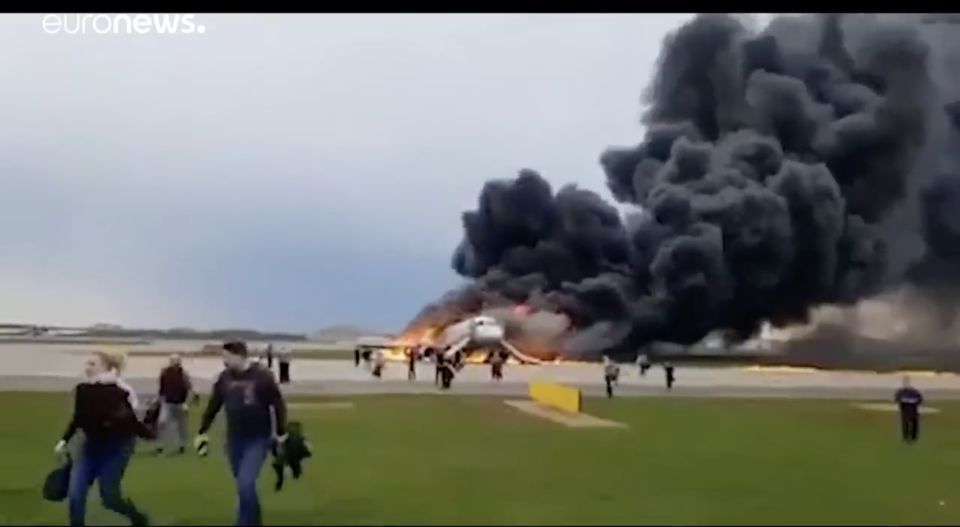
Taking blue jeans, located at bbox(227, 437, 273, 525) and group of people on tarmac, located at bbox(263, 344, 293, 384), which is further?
group of people on tarmac, located at bbox(263, 344, 293, 384)

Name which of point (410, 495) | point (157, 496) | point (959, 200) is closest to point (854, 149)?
point (959, 200)

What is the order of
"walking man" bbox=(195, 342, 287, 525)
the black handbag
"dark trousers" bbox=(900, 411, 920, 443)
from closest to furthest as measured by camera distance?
"walking man" bbox=(195, 342, 287, 525), the black handbag, "dark trousers" bbox=(900, 411, 920, 443)

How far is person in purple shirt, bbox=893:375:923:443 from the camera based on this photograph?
8.88 meters

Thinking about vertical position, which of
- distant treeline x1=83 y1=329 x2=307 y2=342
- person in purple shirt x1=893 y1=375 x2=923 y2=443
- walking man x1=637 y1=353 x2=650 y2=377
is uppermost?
distant treeline x1=83 y1=329 x2=307 y2=342

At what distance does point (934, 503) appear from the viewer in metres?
7.05

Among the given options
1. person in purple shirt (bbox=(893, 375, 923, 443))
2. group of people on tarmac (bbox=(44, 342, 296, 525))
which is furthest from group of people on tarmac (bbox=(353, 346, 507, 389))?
person in purple shirt (bbox=(893, 375, 923, 443))

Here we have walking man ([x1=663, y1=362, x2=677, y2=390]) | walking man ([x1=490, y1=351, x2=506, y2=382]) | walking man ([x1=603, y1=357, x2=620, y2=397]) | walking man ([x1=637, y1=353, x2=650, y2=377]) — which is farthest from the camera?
walking man ([x1=637, y1=353, x2=650, y2=377])

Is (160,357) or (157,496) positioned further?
(160,357)

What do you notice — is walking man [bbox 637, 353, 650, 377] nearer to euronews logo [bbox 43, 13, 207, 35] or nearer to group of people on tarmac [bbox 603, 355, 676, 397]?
group of people on tarmac [bbox 603, 355, 676, 397]

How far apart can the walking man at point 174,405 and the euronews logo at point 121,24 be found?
2.20 m

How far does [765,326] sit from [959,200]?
325 cm

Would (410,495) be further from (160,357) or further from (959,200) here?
(959,200)

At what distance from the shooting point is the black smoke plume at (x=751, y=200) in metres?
9.24

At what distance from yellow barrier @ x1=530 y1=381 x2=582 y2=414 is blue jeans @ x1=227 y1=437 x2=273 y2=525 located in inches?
136
